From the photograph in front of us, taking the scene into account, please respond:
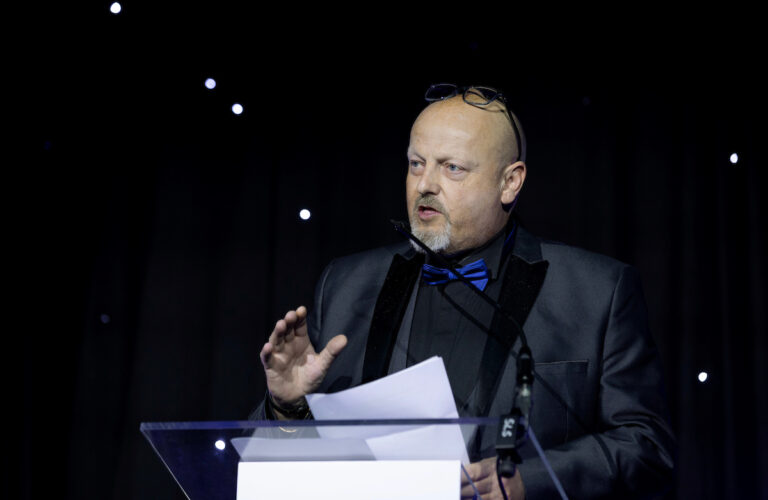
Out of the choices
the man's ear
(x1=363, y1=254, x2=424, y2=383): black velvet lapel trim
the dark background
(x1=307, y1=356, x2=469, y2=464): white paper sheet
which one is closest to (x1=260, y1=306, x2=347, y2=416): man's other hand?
(x1=307, y1=356, x2=469, y2=464): white paper sheet

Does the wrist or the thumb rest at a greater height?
the thumb

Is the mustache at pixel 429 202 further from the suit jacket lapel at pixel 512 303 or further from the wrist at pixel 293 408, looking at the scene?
the wrist at pixel 293 408

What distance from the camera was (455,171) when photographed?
85.1 inches

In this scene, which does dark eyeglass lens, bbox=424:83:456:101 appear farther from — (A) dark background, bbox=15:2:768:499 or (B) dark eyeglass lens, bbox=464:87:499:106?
(A) dark background, bbox=15:2:768:499

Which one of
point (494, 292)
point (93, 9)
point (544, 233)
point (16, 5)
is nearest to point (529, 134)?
point (544, 233)

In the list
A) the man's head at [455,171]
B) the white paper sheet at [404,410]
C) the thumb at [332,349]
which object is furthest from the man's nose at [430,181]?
the white paper sheet at [404,410]

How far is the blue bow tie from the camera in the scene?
84.8 inches

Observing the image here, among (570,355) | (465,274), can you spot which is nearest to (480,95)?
(465,274)

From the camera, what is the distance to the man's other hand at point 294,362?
162 cm

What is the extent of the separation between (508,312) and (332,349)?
51cm

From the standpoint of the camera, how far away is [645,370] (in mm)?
1935

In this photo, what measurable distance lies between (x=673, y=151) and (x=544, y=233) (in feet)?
1.39

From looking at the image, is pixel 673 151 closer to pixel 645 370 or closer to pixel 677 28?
pixel 677 28

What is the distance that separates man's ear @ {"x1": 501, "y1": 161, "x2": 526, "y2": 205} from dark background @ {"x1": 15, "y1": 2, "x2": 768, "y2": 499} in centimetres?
48
